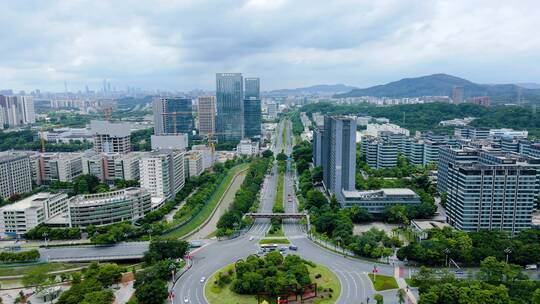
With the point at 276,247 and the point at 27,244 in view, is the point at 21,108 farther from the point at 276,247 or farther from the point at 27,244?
the point at 276,247

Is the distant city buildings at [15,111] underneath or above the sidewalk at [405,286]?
above

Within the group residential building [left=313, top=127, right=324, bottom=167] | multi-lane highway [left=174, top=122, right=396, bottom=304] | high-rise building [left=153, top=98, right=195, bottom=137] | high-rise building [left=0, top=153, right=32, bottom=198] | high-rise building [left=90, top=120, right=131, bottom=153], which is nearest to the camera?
multi-lane highway [left=174, top=122, right=396, bottom=304]

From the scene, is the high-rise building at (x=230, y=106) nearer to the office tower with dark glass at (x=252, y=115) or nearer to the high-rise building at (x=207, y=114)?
the high-rise building at (x=207, y=114)

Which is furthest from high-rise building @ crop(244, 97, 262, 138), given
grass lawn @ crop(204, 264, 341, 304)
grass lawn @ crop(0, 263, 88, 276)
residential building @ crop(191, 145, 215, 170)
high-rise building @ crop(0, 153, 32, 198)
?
grass lawn @ crop(204, 264, 341, 304)

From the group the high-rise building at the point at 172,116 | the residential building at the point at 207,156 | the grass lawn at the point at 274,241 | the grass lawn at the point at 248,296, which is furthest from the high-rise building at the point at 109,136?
the grass lawn at the point at 248,296

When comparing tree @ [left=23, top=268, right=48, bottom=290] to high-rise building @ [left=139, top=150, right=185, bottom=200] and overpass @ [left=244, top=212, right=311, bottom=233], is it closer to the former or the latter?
overpass @ [left=244, top=212, right=311, bottom=233]

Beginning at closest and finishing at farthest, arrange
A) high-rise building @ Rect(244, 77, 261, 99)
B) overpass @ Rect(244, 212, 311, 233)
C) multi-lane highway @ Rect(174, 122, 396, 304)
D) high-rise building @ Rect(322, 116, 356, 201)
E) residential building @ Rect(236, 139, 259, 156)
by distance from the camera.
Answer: multi-lane highway @ Rect(174, 122, 396, 304), overpass @ Rect(244, 212, 311, 233), high-rise building @ Rect(322, 116, 356, 201), residential building @ Rect(236, 139, 259, 156), high-rise building @ Rect(244, 77, 261, 99)
